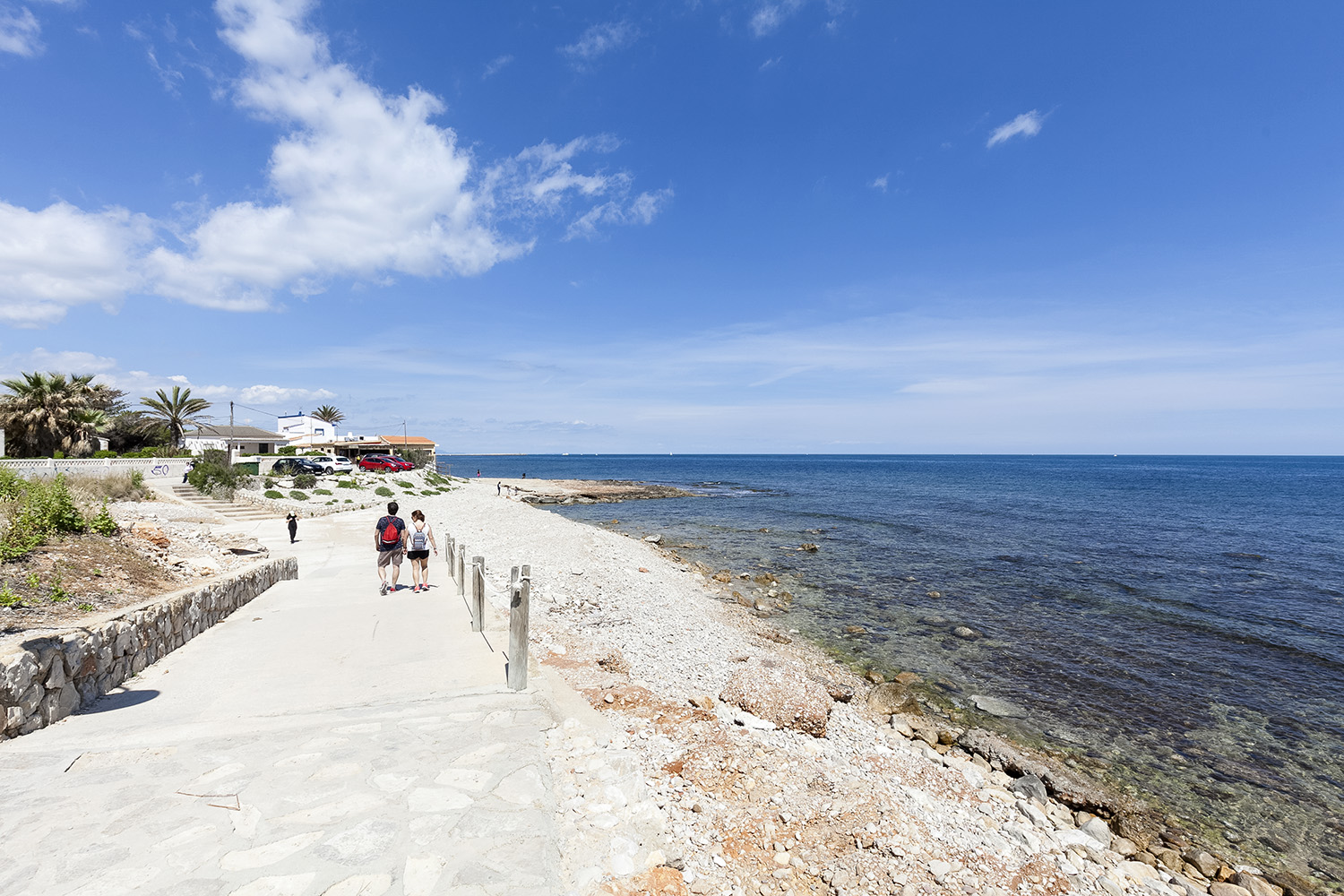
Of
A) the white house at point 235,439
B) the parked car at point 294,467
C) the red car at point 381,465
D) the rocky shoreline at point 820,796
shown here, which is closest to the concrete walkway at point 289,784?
the rocky shoreline at point 820,796

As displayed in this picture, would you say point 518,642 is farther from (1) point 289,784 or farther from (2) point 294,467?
(2) point 294,467

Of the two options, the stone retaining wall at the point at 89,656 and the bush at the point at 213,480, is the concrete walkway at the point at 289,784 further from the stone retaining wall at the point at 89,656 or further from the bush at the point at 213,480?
the bush at the point at 213,480

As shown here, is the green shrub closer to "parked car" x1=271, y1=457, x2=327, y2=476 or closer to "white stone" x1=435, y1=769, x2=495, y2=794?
"white stone" x1=435, y1=769, x2=495, y2=794

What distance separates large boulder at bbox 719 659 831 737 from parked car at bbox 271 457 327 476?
38306mm

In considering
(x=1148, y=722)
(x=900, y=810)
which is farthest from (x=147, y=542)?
(x=1148, y=722)

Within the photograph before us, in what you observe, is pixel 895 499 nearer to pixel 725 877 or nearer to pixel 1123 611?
pixel 1123 611

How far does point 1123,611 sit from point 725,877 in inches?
772

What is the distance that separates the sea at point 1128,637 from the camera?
895cm

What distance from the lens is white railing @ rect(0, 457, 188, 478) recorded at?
2320 cm

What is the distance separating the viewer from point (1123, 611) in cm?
1830

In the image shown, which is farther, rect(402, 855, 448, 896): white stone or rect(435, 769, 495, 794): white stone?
rect(435, 769, 495, 794): white stone

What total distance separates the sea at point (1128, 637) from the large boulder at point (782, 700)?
12.8ft

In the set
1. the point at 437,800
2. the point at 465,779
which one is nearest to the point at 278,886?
the point at 437,800

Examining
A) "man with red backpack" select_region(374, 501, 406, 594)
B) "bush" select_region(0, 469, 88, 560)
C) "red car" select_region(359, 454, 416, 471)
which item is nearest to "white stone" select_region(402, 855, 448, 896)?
"bush" select_region(0, 469, 88, 560)
